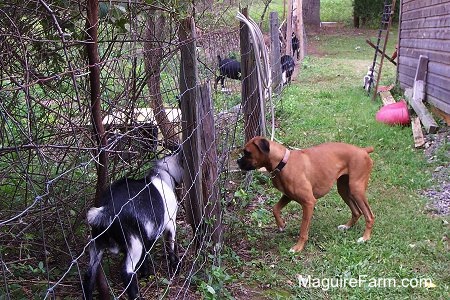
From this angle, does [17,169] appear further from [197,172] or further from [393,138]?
[393,138]

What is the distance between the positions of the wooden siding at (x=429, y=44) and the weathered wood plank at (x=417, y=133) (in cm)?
52

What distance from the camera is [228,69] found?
7.00 meters

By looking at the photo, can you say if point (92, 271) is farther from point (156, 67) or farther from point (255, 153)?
point (255, 153)

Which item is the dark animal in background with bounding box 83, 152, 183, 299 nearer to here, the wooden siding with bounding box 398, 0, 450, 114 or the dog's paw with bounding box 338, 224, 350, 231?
the dog's paw with bounding box 338, 224, 350, 231

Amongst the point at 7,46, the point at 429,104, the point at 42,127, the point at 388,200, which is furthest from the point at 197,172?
the point at 429,104

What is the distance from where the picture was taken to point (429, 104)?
875cm

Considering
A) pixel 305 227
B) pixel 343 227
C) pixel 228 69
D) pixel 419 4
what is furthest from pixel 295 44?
pixel 305 227

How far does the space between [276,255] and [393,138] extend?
3883mm

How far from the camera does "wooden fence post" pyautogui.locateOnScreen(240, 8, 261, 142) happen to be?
5352 mm

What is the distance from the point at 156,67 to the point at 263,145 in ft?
3.45

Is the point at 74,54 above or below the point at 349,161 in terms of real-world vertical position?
above

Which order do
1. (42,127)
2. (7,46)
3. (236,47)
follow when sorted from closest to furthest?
1. (7,46)
2. (42,127)
3. (236,47)

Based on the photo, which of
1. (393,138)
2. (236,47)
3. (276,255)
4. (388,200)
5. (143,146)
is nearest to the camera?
(143,146)

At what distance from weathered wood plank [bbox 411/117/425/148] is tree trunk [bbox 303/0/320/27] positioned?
19268 millimetres
